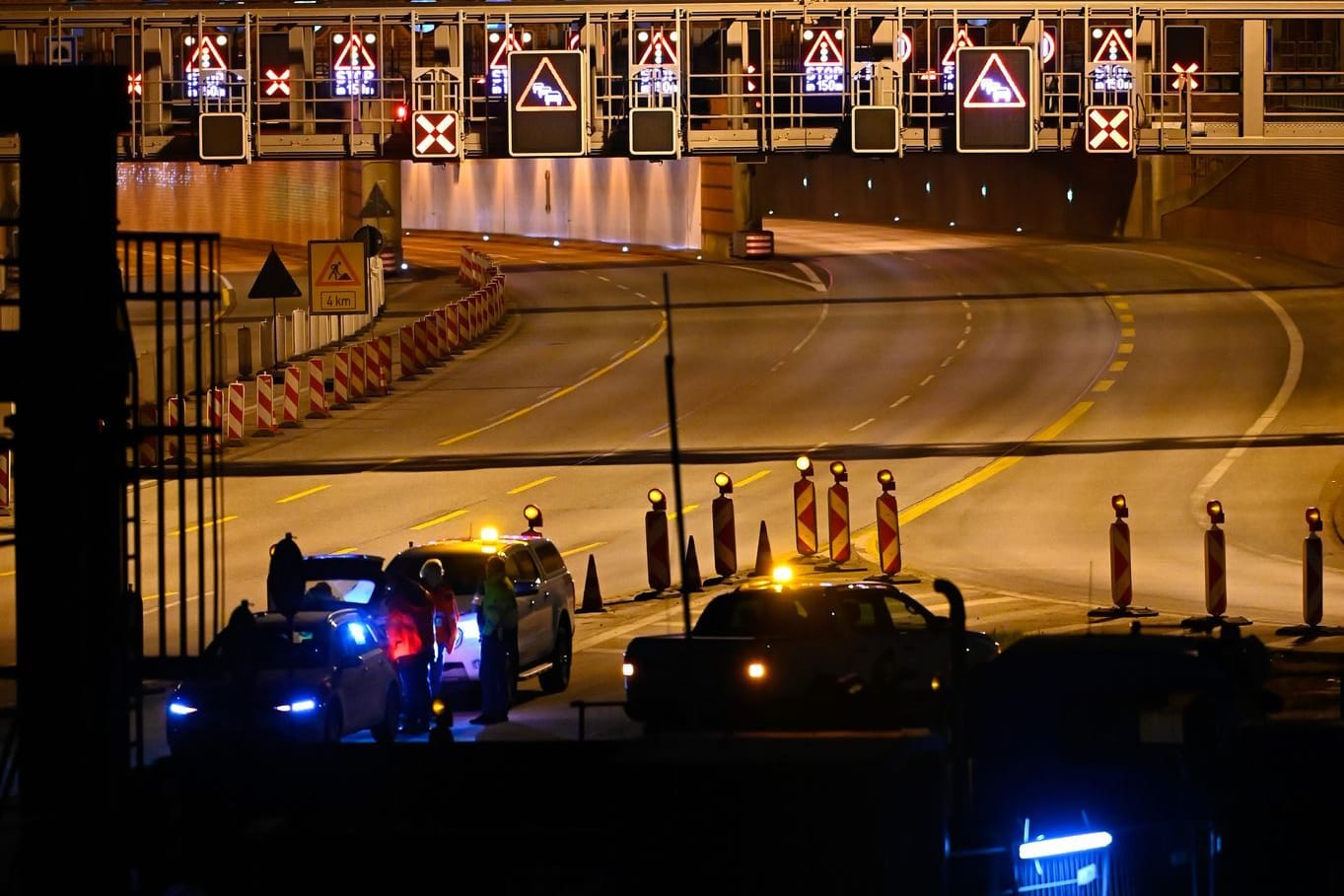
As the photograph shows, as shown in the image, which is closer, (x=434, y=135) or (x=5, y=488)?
(x=5, y=488)

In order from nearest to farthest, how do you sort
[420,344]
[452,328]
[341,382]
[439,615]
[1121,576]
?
1. [439,615]
2. [1121,576]
3. [341,382]
4. [420,344]
5. [452,328]

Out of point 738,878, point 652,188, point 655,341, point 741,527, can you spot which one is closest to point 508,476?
point 741,527

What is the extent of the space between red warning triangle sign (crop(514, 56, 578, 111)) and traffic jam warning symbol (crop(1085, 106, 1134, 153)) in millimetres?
8101

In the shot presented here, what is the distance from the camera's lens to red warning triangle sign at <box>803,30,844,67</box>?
35.2 metres

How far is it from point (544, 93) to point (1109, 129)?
8.88 metres

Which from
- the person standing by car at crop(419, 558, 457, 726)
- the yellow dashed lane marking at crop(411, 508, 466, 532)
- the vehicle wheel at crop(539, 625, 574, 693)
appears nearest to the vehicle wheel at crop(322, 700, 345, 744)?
the person standing by car at crop(419, 558, 457, 726)

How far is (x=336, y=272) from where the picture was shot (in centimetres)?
3988

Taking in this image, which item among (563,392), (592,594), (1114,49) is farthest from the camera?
(563,392)

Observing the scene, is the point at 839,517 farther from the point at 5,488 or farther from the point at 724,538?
the point at 5,488

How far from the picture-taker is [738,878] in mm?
7012

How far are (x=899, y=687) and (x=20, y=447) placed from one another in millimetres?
5765

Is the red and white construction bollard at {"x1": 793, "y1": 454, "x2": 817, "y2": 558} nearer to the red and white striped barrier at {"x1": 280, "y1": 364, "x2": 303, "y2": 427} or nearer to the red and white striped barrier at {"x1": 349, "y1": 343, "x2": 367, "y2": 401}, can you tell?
the red and white striped barrier at {"x1": 280, "y1": 364, "x2": 303, "y2": 427}

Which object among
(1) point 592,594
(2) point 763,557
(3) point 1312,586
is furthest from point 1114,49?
(1) point 592,594

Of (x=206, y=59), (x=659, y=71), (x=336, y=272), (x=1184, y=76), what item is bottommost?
(x=336, y=272)
